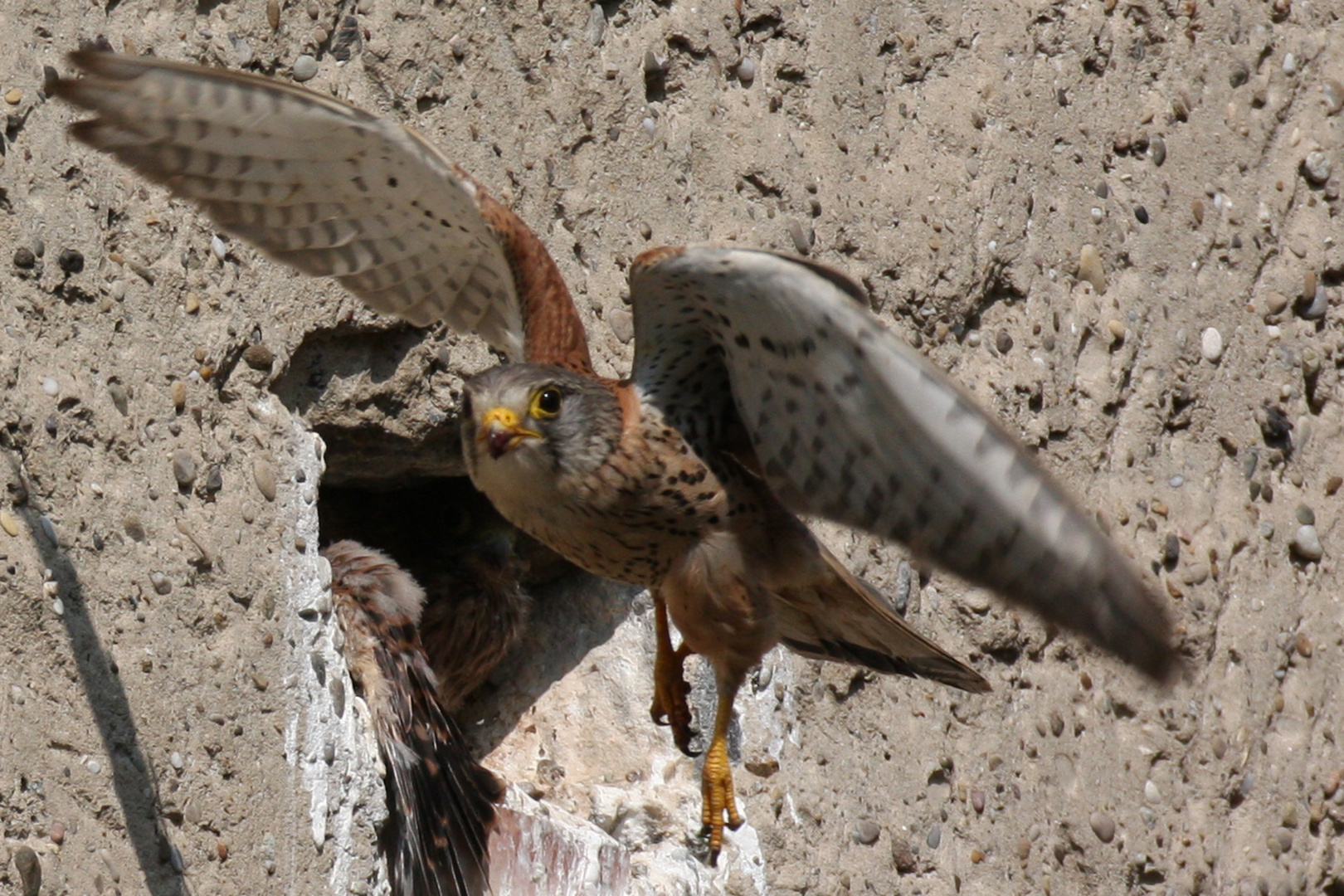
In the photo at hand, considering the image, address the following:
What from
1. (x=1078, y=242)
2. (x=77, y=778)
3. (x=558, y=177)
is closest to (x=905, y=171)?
(x=1078, y=242)

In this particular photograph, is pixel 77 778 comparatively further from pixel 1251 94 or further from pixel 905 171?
pixel 1251 94

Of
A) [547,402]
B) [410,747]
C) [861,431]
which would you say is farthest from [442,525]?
[861,431]

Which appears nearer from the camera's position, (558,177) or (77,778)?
(77,778)

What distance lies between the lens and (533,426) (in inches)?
113

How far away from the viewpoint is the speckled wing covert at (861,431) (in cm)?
230

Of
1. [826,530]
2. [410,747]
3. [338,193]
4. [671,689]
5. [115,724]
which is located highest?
[338,193]

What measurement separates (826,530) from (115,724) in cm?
149

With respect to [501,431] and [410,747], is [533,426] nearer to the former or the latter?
[501,431]

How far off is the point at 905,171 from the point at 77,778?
A: 211cm

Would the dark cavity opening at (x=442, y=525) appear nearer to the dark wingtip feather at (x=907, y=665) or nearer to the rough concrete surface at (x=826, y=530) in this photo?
the rough concrete surface at (x=826, y=530)

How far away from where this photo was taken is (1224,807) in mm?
3998

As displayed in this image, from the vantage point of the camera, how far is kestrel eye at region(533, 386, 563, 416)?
9.39 feet

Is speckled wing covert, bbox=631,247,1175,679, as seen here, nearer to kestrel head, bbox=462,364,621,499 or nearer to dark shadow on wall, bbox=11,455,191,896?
kestrel head, bbox=462,364,621,499

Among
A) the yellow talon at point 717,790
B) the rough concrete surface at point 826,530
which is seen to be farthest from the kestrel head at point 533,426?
the yellow talon at point 717,790
